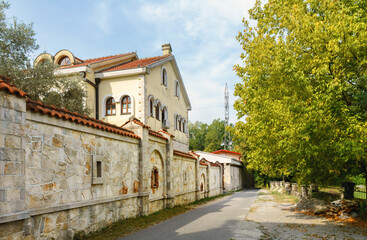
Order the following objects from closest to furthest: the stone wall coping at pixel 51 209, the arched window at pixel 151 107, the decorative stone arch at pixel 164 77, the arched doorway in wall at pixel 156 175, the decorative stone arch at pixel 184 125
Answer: the stone wall coping at pixel 51 209, the arched doorway in wall at pixel 156 175, the arched window at pixel 151 107, the decorative stone arch at pixel 164 77, the decorative stone arch at pixel 184 125

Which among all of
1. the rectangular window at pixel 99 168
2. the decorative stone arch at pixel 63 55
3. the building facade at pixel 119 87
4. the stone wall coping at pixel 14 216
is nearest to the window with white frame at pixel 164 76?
the building facade at pixel 119 87

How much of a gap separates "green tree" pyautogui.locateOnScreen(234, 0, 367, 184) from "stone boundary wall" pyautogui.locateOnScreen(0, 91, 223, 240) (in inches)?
202

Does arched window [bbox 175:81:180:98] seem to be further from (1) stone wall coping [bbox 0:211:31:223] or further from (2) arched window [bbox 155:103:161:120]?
(1) stone wall coping [bbox 0:211:31:223]

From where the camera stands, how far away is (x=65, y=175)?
7277 mm

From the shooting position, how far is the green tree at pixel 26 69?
46.0 ft

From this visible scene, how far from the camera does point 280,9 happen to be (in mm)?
12367

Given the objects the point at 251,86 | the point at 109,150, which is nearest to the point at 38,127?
the point at 109,150

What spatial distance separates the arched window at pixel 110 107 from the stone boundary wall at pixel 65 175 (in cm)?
694

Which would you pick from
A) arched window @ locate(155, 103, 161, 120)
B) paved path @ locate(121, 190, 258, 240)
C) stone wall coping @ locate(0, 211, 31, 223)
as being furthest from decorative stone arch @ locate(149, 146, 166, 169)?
stone wall coping @ locate(0, 211, 31, 223)

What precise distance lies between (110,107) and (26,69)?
18.8 feet

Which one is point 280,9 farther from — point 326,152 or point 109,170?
point 109,170

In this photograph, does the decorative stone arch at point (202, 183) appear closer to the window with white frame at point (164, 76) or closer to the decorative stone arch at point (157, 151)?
the window with white frame at point (164, 76)

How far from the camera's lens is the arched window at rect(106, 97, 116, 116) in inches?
746

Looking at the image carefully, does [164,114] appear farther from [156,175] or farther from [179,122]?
[156,175]
